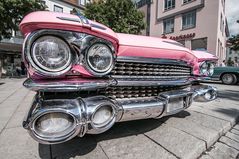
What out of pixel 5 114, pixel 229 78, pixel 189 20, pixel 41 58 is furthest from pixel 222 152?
pixel 189 20

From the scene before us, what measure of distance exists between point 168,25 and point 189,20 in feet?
9.97

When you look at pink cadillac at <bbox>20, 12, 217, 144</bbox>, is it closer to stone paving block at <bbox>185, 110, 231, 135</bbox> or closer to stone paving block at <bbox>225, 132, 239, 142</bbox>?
stone paving block at <bbox>185, 110, 231, 135</bbox>

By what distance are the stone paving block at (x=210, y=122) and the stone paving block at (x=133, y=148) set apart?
1.17 m

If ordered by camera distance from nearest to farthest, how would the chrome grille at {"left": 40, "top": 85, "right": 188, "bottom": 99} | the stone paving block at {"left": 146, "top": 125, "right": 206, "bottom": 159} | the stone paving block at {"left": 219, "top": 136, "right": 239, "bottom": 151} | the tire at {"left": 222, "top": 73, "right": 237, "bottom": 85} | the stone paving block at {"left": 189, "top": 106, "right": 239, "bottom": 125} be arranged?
the chrome grille at {"left": 40, "top": 85, "right": 188, "bottom": 99}
the stone paving block at {"left": 146, "top": 125, "right": 206, "bottom": 159}
the stone paving block at {"left": 219, "top": 136, "right": 239, "bottom": 151}
the stone paving block at {"left": 189, "top": 106, "right": 239, "bottom": 125}
the tire at {"left": 222, "top": 73, "right": 237, "bottom": 85}

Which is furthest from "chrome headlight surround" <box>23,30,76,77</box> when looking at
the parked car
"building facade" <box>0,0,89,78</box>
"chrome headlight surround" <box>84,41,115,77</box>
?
"building facade" <box>0,0,89,78</box>

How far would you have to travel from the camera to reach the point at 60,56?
4.95 ft

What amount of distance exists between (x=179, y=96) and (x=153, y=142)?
2.20 feet

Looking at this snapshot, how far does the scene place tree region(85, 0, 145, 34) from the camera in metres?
16.3

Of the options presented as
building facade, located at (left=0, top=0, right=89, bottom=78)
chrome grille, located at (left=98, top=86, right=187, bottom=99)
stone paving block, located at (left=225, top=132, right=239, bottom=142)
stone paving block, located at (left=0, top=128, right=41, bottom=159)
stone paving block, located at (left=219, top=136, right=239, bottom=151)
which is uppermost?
building facade, located at (left=0, top=0, right=89, bottom=78)

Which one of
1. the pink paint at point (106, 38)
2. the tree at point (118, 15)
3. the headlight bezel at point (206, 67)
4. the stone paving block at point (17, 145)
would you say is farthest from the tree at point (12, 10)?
the headlight bezel at point (206, 67)

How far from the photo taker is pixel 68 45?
1.51 meters

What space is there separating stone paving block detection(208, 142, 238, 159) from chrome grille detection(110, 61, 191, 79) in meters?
1.05

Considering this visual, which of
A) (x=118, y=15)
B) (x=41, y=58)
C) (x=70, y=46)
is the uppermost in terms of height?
(x=118, y=15)

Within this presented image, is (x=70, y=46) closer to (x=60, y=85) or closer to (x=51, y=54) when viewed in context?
(x=51, y=54)
